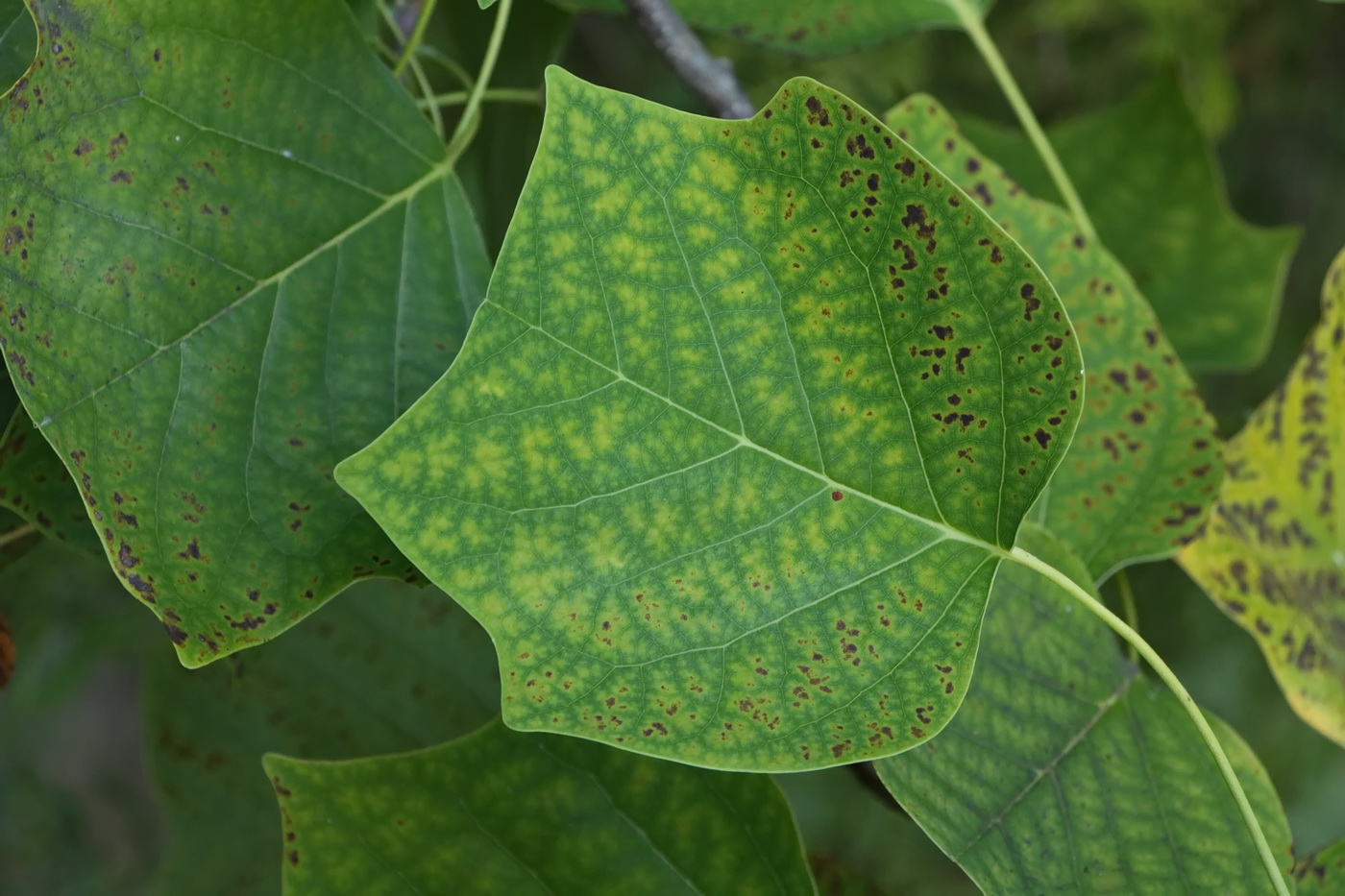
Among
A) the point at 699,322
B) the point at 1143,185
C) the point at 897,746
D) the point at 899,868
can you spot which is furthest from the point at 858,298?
the point at 899,868

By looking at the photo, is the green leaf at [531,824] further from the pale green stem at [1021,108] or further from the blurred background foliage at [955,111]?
the pale green stem at [1021,108]

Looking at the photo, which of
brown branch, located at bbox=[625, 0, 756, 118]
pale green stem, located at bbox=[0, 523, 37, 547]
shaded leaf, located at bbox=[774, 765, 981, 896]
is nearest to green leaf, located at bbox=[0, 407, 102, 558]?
pale green stem, located at bbox=[0, 523, 37, 547]

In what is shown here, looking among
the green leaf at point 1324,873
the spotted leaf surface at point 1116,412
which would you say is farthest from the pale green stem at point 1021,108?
the green leaf at point 1324,873

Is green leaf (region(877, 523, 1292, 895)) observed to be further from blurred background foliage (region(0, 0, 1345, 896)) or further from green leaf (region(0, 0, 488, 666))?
blurred background foliage (region(0, 0, 1345, 896))

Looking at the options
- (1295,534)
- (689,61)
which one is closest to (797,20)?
(689,61)

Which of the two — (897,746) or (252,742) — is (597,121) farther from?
(252,742)
